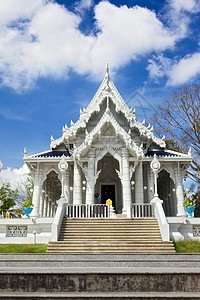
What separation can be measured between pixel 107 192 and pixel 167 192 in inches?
200

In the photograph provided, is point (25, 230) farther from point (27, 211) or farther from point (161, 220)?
point (161, 220)

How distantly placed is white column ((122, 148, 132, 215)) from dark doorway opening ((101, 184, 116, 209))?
4343 mm

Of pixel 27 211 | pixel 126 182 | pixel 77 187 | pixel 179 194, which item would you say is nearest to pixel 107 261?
pixel 126 182

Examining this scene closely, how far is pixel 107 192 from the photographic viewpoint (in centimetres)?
2428

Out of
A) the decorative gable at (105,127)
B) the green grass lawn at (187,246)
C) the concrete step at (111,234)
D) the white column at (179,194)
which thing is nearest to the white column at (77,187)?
the decorative gable at (105,127)

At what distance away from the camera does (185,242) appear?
1577cm

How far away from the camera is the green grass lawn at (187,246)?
1464 cm

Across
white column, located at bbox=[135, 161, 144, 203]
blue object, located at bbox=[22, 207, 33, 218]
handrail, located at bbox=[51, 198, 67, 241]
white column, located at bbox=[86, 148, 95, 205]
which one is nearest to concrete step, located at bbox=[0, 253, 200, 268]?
handrail, located at bbox=[51, 198, 67, 241]

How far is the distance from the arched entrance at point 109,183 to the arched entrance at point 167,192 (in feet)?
12.9

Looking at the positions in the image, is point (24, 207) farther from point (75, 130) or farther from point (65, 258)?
point (65, 258)

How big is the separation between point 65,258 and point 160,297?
21.2 feet

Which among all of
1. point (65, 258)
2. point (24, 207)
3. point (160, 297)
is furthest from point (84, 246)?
point (160, 297)

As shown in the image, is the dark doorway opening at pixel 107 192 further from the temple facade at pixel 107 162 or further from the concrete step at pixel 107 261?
the concrete step at pixel 107 261

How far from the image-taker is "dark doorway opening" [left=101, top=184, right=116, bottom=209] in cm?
2409
